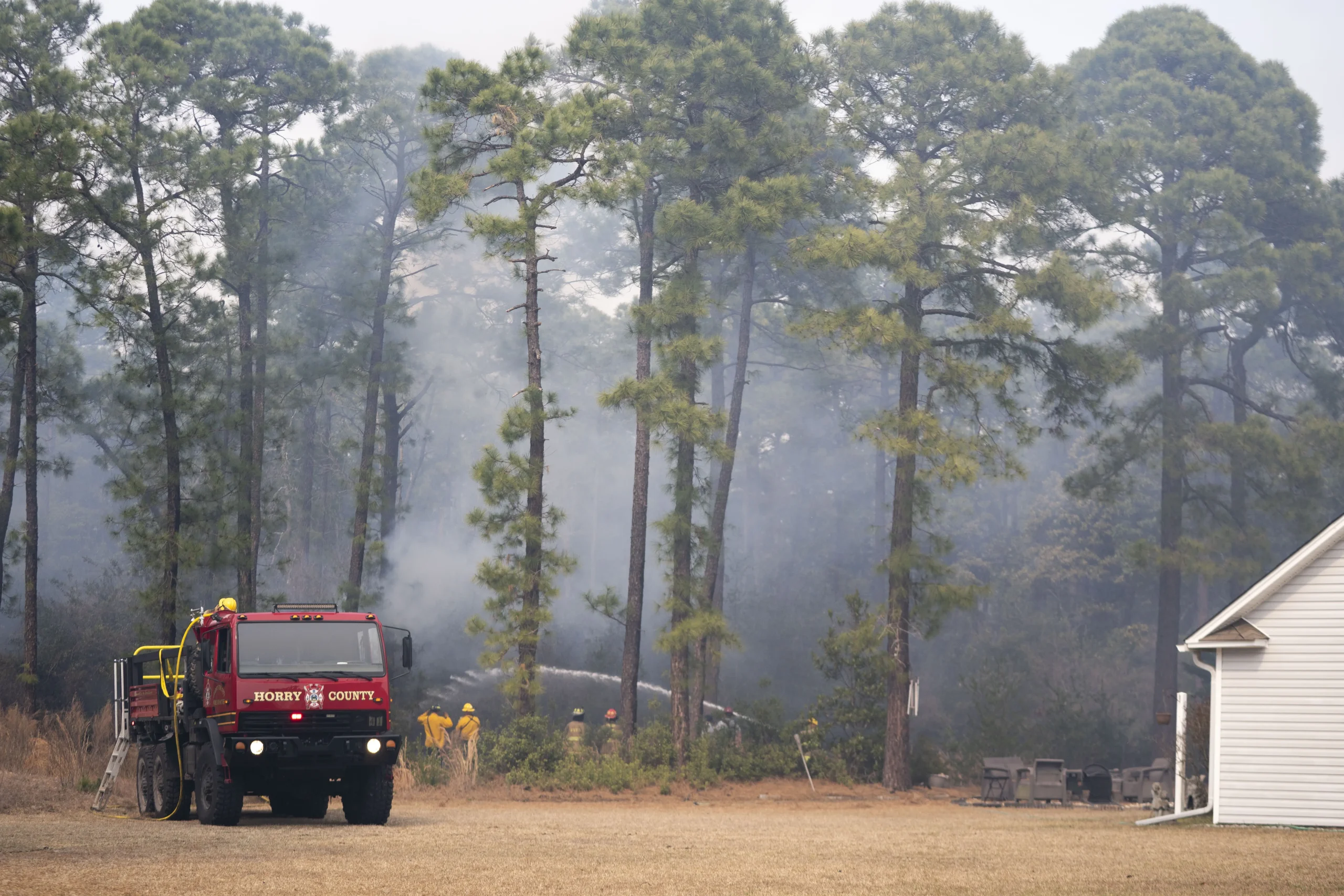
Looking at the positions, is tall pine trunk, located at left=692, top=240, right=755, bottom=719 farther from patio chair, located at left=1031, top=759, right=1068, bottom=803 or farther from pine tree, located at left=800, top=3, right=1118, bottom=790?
patio chair, located at left=1031, top=759, right=1068, bottom=803

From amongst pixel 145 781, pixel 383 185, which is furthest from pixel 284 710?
pixel 383 185

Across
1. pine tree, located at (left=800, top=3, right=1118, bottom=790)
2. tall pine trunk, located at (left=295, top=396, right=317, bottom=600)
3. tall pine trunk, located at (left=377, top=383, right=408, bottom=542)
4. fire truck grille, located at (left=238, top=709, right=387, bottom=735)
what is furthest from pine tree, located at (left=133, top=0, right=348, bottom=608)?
fire truck grille, located at (left=238, top=709, right=387, bottom=735)

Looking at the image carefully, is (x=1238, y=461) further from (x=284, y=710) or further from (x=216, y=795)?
(x=216, y=795)

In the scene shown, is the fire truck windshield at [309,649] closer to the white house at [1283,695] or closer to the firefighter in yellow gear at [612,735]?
the white house at [1283,695]

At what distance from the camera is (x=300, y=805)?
64.4 feet

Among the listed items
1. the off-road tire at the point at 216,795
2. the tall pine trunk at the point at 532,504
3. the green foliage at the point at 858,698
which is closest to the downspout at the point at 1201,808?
the green foliage at the point at 858,698

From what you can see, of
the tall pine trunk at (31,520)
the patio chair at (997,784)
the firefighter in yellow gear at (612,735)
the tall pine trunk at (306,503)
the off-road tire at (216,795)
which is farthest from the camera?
the tall pine trunk at (306,503)

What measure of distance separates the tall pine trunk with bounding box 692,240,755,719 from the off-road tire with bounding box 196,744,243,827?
15278 millimetres

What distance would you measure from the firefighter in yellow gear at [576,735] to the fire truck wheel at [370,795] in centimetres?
1151

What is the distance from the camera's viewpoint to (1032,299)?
31.7 m

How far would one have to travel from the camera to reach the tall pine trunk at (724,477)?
32469 millimetres

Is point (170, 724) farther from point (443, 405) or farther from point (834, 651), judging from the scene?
point (443, 405)

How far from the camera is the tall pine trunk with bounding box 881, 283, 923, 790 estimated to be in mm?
30625

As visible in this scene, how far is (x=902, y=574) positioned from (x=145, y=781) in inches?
685
